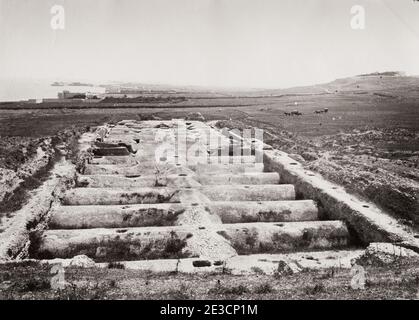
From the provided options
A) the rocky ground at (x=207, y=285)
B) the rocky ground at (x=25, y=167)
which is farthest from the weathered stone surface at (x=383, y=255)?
the rocky ground at (x=25, y=167)

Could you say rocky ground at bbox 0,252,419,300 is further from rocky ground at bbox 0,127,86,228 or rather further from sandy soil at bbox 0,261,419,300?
rocky ground at bbox 0,127,86,228

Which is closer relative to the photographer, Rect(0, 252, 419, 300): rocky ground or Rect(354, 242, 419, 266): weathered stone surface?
Rect(0, 252, 419, 300): rocky ground

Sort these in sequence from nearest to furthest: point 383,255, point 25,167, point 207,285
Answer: point 207,285, point 383,255, point 25,167

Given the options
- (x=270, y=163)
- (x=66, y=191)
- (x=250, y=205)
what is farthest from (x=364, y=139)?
(x=66, y=191)

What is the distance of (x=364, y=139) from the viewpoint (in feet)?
76.2

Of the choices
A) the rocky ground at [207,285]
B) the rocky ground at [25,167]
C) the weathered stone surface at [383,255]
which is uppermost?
the rocky ground at [25,167]

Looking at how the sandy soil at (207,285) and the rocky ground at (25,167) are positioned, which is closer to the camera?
the sandy soil at (207,285)

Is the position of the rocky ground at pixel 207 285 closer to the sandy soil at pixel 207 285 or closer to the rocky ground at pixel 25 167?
the sandy soil at pixel 207 285

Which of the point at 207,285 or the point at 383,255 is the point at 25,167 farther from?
the point at 383,255

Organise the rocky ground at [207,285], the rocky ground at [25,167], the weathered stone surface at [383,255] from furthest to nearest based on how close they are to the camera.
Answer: the rocky ground at [25,167], the weathered stone surface at [383,255], the rocky ground at [207,285]

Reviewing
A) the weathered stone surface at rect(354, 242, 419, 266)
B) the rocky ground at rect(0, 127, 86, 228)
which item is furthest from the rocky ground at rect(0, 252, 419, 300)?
the rocky ground at rect(0, 127, 86, 228)

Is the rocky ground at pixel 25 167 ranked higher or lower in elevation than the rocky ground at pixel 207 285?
higher

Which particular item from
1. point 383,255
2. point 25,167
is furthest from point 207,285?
point 25,167

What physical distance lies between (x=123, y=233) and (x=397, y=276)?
6.36 m
